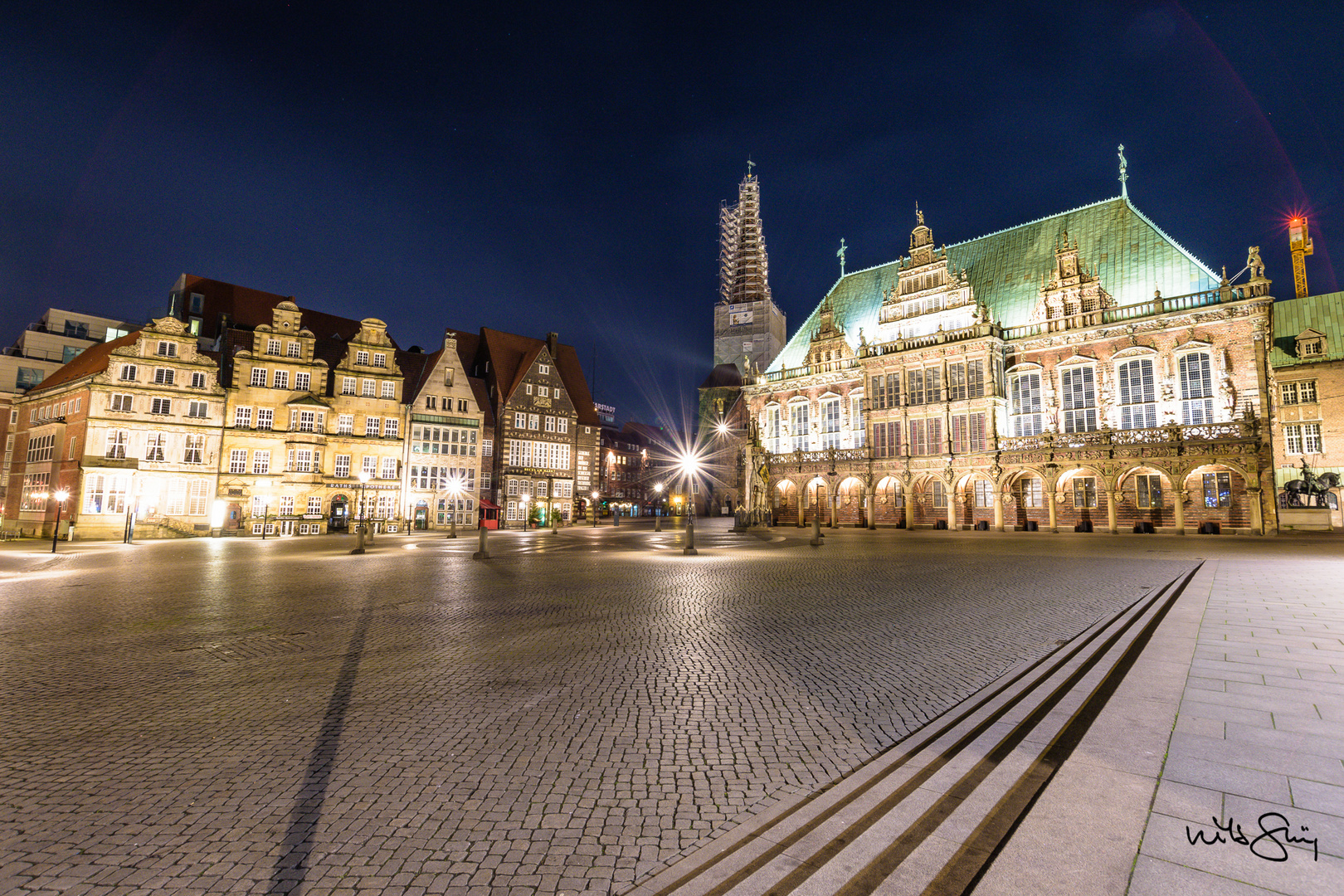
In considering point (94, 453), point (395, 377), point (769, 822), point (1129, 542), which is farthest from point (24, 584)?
point (1129, 542)

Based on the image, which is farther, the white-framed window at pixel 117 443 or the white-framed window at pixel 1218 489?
the white-framed window at pixel 117 443

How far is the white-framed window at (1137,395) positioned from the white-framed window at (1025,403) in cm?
443

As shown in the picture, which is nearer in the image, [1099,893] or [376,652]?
[1099,893]

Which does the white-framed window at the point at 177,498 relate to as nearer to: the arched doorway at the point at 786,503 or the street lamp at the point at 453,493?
the street lamp at the point at 453,493

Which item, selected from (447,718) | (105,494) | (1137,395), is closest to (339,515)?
(105,494)

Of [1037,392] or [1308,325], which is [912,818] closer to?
[1037,392]

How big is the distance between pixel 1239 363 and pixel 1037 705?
131ft

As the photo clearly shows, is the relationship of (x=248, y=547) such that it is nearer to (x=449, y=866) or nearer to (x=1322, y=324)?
(x=449, y=866)

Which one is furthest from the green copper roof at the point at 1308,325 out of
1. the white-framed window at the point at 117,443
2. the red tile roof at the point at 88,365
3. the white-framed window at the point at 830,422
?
the red tile roof at the point at 88,365

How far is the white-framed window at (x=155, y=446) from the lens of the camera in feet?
121

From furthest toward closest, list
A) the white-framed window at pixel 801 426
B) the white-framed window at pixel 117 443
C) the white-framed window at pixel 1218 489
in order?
the white-framed window at pixel 801 426
the white-framed window at pixel 117 443
the white-framed window at pixel 1218 489

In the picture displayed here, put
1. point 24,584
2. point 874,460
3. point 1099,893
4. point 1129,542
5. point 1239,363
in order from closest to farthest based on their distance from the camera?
point 1099,893
point 24,584
point 1129,542
point 1239,363
point 874,460

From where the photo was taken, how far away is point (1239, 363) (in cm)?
3272

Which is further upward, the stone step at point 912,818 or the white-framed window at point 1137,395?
the white-framed window at point 1137,395
